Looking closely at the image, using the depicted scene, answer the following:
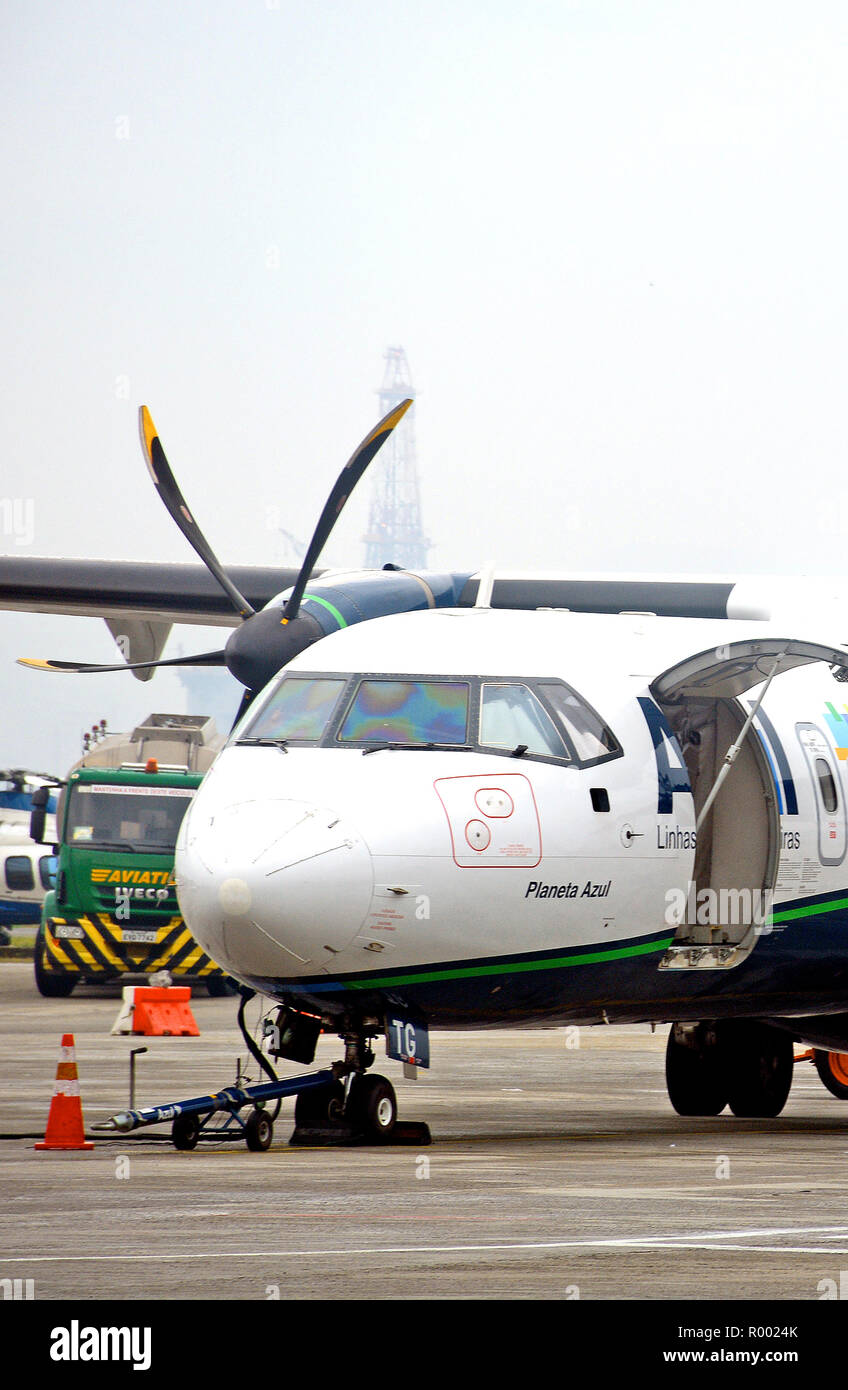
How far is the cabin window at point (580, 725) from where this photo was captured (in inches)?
496

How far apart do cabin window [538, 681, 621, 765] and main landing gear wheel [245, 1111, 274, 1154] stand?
9.01 feet

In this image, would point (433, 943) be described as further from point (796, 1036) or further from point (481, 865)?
point (796, 1036)

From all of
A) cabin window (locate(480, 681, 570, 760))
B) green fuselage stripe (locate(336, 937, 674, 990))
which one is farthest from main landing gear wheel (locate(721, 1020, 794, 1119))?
cabin window (locate(480, 681, 570, 760))

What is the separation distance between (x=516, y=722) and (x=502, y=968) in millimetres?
1409

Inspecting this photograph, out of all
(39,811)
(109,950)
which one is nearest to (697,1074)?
(109,950)

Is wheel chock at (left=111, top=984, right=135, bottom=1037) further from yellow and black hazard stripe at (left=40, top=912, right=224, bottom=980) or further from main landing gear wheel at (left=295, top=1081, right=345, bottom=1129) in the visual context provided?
main landing gear wheel at (left=295, top=1081, right=345, bottom=1129)

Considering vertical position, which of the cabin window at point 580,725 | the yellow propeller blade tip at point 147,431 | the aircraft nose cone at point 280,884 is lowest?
the aircraft nose cone at point 280,884

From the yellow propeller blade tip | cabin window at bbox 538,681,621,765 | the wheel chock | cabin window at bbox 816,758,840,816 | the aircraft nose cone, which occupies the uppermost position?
the yellow propeller blade tip

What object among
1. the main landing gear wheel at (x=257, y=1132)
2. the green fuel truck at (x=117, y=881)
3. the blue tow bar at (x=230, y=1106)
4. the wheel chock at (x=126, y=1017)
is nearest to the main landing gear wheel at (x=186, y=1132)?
the blue tow bar at (x=230, y=1106)

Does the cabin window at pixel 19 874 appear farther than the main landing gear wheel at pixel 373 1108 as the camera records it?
Yes

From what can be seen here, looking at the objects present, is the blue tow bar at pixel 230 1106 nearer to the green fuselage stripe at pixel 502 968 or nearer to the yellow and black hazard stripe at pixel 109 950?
the green fuselage stripe at pixel 502 968

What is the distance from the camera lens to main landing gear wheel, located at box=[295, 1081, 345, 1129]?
12422mm

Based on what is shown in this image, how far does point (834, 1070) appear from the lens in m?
17.2

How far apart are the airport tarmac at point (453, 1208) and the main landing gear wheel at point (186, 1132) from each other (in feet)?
0.38
